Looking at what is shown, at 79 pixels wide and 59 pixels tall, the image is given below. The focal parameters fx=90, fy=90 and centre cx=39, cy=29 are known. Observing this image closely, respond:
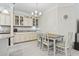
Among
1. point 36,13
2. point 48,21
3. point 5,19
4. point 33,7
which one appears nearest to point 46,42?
point 48,21

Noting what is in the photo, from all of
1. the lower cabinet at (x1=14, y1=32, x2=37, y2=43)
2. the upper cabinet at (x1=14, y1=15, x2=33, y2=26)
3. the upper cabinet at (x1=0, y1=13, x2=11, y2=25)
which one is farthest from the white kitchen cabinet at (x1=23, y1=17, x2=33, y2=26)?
the upper cabinet at (x1=0, y1=13, x2=11, y2=25)

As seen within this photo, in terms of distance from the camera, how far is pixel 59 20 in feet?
12.8

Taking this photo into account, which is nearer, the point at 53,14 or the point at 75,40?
the point at 53,14

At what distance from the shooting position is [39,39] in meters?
3.85

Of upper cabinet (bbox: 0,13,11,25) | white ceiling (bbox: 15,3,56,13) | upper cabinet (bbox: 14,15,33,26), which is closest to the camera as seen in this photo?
white ceiling (bbox: 15,3,56,13)

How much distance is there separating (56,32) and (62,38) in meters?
0.35

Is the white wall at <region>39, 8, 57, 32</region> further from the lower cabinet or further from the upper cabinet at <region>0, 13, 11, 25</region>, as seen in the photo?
the upper cabinet at <region>0, 13, 11, 25</region>

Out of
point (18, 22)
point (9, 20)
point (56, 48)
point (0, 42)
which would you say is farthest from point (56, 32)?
point (0, 42)

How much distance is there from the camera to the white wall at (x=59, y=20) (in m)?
3.63

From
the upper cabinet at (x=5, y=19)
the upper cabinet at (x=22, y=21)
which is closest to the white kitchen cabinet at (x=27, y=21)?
the upper cabinet at (x=22, y=21)

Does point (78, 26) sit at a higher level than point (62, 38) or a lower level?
higher

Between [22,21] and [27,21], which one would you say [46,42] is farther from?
[22,21]

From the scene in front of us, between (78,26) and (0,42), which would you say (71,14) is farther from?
(0,42)

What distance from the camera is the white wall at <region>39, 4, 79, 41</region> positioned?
363 cm
